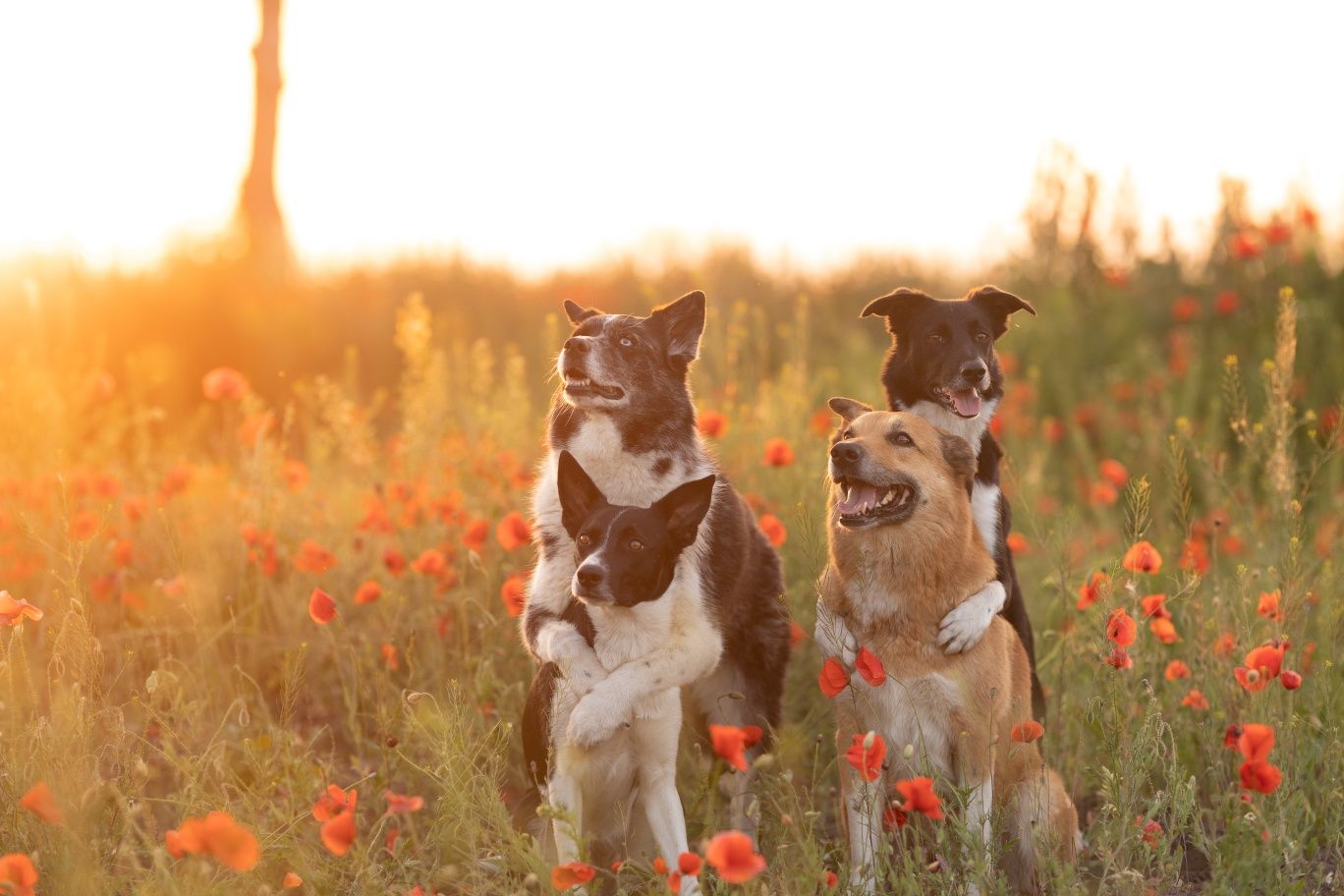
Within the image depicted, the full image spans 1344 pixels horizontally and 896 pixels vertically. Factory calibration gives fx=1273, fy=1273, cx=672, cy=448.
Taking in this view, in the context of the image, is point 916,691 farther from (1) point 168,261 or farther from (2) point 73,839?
(1) point 168,261

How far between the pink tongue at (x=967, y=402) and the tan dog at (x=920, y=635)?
558 mm

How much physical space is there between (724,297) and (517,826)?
10.1m

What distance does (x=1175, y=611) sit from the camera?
5.69 metres

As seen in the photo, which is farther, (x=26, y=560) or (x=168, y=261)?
(x=168, y=261)

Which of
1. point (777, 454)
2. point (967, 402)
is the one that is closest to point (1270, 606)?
point (967, 402)

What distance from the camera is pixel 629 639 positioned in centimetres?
378

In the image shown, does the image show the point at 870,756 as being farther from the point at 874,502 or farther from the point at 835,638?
the point at 874,502

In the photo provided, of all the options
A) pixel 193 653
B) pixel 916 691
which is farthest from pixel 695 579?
pixel 193 653

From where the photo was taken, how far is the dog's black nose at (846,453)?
374 centimetres

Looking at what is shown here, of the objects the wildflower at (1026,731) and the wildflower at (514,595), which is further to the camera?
the wildflower at (514,595)

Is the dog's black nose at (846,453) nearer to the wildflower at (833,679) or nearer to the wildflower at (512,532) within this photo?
the wildflower at (833,679)

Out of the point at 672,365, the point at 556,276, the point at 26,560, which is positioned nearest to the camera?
the point at 672,365

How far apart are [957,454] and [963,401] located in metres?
0.67

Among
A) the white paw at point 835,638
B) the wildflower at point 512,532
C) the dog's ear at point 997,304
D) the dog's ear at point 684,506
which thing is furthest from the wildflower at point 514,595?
the dog's ear at point 997,304
